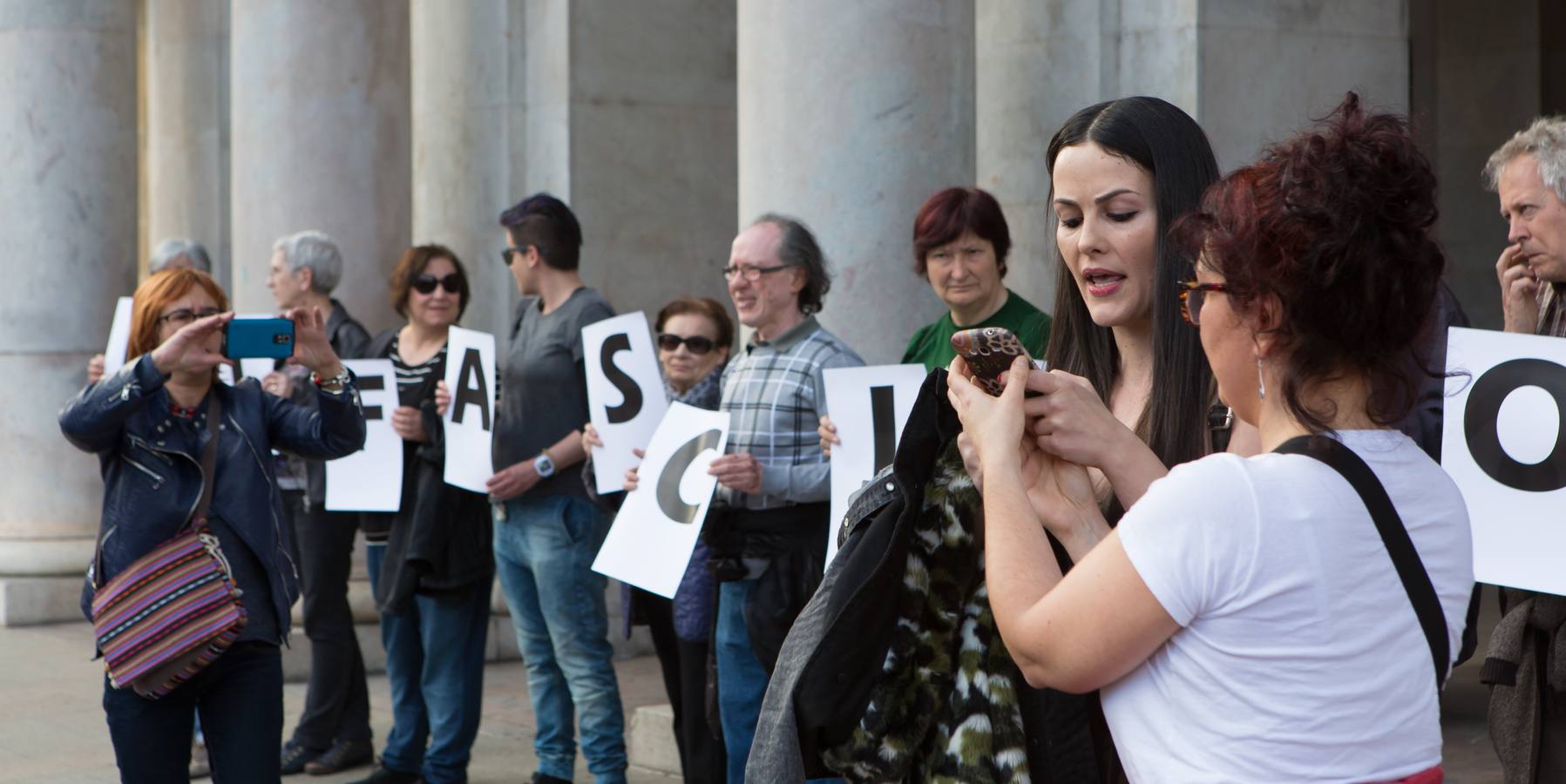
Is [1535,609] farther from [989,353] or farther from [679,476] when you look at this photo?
[679,476]

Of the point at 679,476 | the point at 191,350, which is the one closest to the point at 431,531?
the point at 679,476

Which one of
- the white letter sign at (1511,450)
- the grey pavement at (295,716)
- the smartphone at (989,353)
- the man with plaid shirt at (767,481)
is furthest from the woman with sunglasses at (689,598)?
the smartphone at (989,353)

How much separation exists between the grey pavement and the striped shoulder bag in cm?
277

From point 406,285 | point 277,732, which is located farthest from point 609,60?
point 277,732

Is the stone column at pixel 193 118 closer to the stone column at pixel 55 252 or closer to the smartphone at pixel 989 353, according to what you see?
the stone column at pixel 55 252

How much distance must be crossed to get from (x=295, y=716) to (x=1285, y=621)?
746 cm

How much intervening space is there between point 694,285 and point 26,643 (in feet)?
15.9

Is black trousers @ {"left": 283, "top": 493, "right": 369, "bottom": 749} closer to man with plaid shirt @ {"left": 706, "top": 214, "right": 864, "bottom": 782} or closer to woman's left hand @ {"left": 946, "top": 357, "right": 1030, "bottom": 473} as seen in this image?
man with plaid shirt @ {"left": 706, "top": 214, "right": 864, "bottom": 782}

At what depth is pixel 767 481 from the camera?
579 centimetres

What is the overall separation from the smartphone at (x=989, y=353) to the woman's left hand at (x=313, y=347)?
3458 mm

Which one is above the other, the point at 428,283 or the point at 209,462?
the point at 428,283

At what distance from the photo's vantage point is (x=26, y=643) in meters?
11.3

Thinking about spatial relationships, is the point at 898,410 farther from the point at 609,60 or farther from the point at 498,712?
the point at 609,60

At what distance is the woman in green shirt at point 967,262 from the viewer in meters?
5.68
